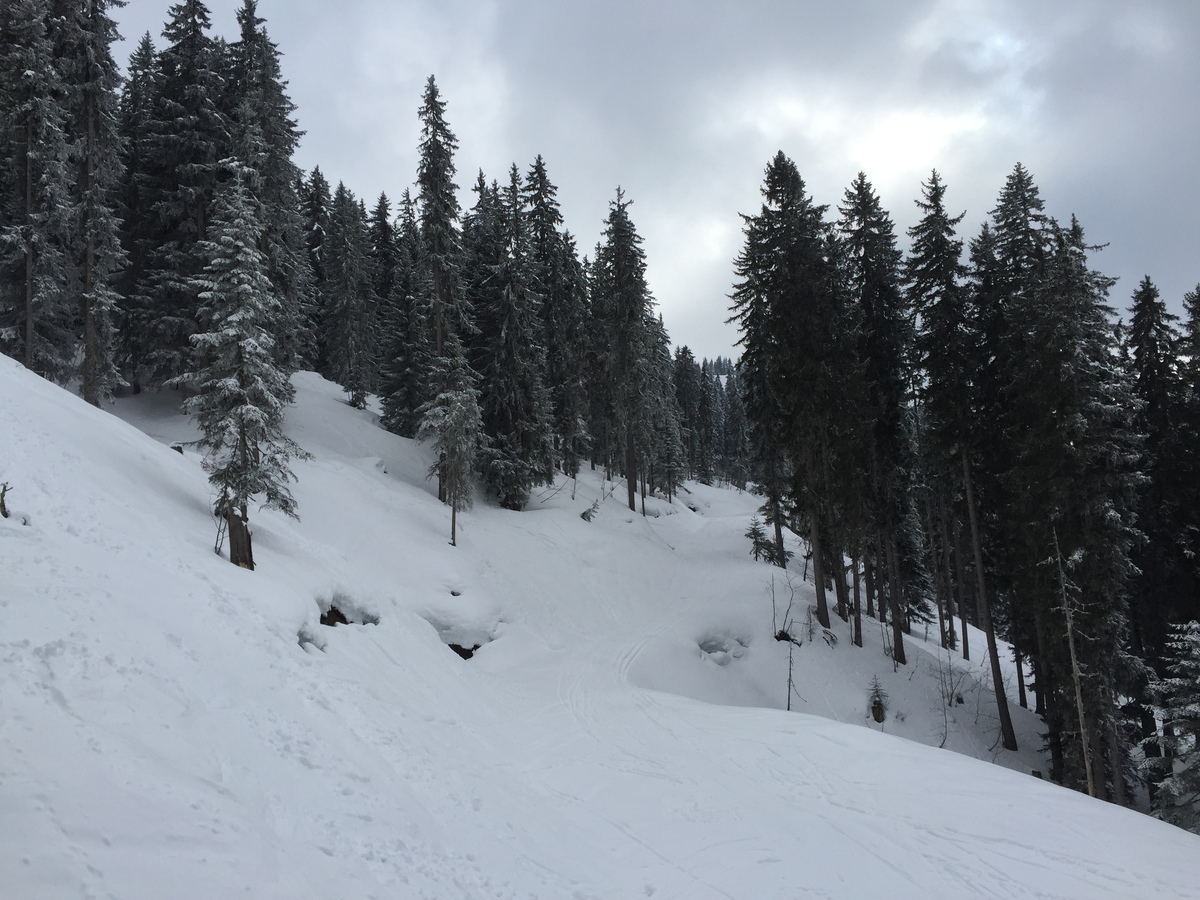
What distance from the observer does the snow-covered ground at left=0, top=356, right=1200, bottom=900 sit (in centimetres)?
576

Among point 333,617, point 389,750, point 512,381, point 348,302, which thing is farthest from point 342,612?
point 348,302

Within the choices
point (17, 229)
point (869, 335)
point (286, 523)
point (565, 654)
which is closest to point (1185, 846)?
point (565, 654)

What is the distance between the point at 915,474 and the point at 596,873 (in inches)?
1017

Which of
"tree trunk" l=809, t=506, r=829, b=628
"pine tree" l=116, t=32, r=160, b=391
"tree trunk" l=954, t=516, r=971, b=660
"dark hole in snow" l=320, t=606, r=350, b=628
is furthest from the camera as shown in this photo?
"tree trunk" l=954, t=516, r=971, b=660

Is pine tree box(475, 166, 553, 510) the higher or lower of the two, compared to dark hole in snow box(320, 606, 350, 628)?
higher

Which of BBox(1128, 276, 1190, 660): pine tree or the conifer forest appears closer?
the conifer forest

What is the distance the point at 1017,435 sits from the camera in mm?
18844

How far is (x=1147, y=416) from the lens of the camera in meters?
20.1

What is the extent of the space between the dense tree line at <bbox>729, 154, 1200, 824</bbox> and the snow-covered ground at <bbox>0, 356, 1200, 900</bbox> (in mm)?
5129

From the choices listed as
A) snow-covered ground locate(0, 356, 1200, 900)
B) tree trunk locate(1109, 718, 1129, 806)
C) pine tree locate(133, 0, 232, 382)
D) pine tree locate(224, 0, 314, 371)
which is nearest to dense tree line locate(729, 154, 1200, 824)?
tree trunk locate(1109, 718, 1129, 806)

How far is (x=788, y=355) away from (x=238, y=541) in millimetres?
20292

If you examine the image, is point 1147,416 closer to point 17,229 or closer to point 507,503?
point 507,503

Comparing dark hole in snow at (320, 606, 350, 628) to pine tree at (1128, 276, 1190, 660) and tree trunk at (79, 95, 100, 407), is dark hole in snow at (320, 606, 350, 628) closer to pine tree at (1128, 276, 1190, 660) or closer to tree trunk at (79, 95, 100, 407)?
tree trunk at (79, 95, 100, 407)

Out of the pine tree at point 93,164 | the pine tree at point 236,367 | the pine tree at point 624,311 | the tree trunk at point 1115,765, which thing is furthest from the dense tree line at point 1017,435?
the pine tree at point 93,164
